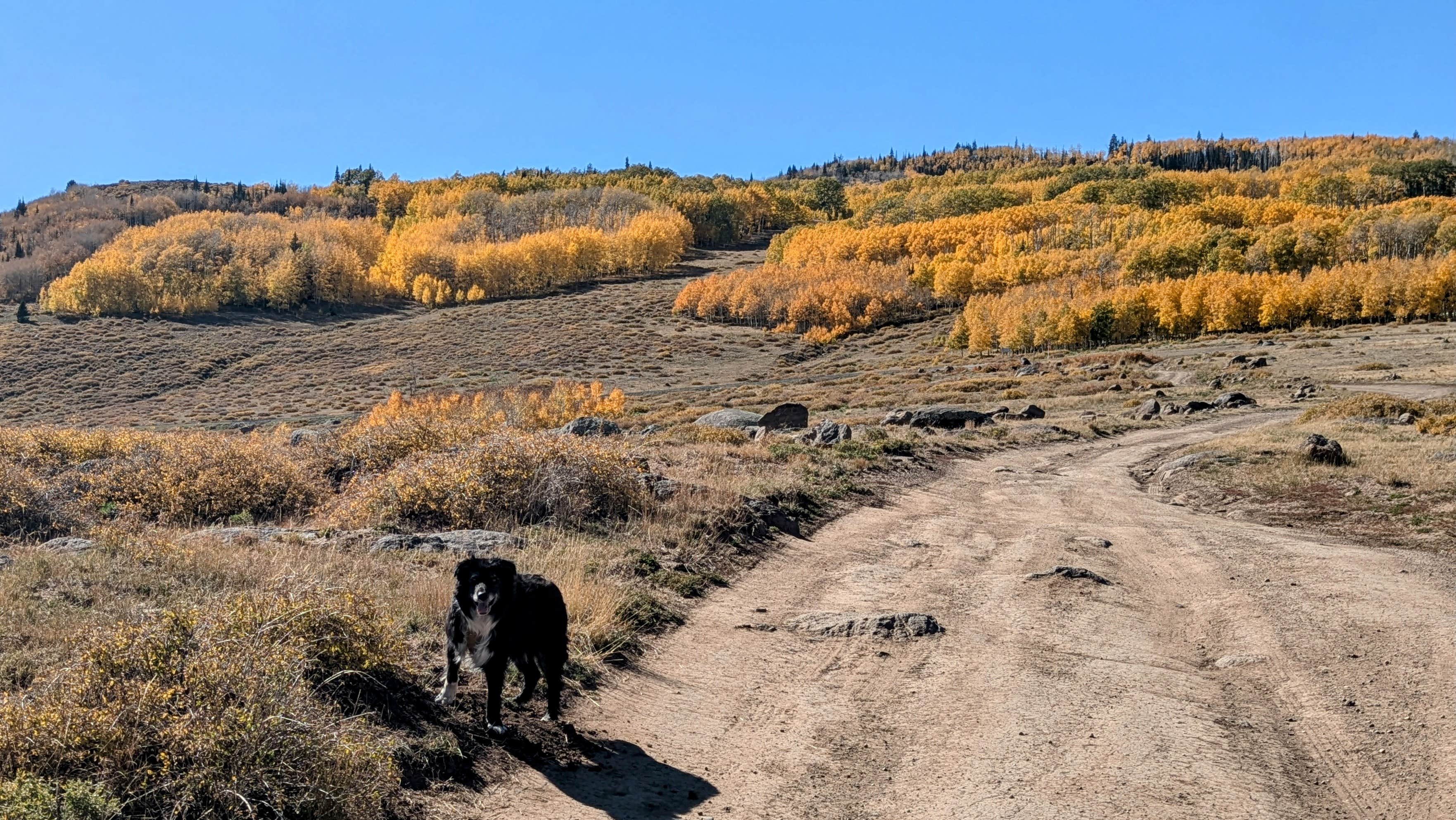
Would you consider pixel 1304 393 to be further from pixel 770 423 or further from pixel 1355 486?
pixel 1355 486

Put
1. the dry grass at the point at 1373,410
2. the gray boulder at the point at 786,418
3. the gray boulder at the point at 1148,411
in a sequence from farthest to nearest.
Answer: the gray boulder at the point at 1148,411, the gray boulder at the point at 786,418, the dry grass at the point at 1373,410

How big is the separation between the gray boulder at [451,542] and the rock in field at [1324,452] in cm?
1859

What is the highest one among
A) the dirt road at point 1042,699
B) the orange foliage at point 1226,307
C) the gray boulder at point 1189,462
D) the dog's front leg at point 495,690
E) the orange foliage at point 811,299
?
the orange foliage at point 811,299

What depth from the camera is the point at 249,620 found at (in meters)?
6.23

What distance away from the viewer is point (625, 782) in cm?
638

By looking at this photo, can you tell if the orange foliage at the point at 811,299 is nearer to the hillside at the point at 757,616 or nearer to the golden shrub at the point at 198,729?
the hillside at the point at 757,616

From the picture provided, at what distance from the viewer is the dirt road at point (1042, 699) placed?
6.20 metres

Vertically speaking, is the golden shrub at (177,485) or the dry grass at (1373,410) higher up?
the golden shrub at (177,485)

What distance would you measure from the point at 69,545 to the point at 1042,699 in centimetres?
989

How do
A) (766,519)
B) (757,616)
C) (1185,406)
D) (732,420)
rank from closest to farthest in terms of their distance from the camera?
(757,616) → (766,519) → (732,420) → (1185,406)

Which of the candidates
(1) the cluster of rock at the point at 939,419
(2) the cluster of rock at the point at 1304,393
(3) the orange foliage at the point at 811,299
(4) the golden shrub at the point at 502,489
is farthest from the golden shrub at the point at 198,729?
(3) the orange foliage at the point at 811,299

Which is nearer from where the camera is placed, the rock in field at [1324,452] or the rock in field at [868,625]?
the rock in field at [868,625]

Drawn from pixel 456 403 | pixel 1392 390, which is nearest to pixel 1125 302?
pixel 1392 390

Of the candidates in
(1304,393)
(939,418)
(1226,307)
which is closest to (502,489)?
(939,418)
